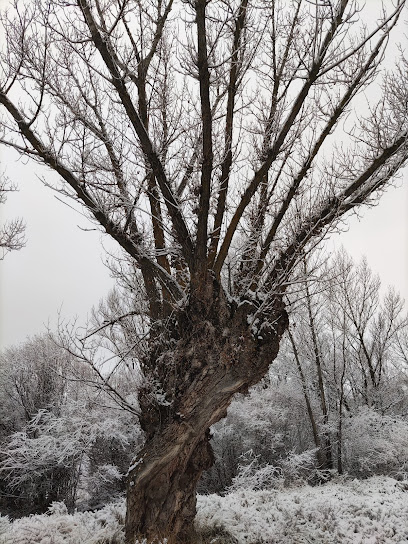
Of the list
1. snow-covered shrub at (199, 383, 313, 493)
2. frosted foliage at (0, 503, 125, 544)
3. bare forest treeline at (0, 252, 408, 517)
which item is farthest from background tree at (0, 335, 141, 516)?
frosted foliage at (0, 503, 125, 544)

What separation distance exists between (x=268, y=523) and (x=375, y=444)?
7900 millimetres

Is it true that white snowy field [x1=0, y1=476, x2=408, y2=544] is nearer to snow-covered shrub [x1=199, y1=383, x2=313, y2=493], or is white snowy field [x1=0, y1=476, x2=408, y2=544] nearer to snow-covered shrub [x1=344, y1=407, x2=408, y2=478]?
snow-covered shrub [x1=344, y1=407, x2=408, y2=478]

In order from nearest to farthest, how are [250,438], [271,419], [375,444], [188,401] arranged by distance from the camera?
[188,401], [375,444], [250,438], [271,419]

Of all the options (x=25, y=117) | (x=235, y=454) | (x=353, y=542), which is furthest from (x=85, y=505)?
(x=25, y=117)

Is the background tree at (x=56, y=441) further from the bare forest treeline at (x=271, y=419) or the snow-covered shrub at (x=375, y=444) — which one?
the snow-covered shrub at (x=375, y=444)

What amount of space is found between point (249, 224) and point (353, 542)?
4.36m

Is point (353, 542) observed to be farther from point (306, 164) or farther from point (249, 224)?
point (306, 164)

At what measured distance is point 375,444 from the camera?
1217cm

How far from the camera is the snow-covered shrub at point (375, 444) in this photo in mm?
11945

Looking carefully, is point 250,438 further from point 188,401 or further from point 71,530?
point 188,401

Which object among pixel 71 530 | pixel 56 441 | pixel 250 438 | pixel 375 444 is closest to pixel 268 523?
pixel 71 530

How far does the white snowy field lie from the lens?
4.99 meters

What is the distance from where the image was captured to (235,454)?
14.1m

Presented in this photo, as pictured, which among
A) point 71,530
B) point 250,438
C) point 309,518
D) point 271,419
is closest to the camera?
point 71,530
